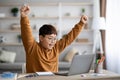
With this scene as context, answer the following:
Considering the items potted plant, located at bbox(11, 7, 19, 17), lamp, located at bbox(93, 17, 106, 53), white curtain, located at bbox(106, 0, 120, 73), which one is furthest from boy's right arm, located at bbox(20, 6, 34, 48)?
potted plant, located at bbox(11, 7, 19, 17)

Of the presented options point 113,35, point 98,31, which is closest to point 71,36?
point 113,35

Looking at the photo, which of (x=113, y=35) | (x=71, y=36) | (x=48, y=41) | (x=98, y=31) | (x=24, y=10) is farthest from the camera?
(x=98, y=31)

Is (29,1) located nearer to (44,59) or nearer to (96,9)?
(96,9)

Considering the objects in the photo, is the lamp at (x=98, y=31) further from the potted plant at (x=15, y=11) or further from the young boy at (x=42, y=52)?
the young boy at (x=42, y=52)

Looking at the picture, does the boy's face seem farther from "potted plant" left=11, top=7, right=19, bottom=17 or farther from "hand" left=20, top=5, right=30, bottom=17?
"potted plant" left=11, top=7, right=19, bottom=17

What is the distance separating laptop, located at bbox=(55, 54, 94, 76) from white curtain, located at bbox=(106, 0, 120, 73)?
121 inches

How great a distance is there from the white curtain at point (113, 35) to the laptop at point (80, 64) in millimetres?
3079

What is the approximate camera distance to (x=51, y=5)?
6.74 m

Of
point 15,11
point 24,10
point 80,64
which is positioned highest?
point 15,11

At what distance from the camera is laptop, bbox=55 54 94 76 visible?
2.16 m

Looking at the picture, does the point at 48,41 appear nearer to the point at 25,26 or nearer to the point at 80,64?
the point at 25,26

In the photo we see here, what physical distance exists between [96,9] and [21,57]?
226cm

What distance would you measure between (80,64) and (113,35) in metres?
3.46

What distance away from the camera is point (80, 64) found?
2223 mm
